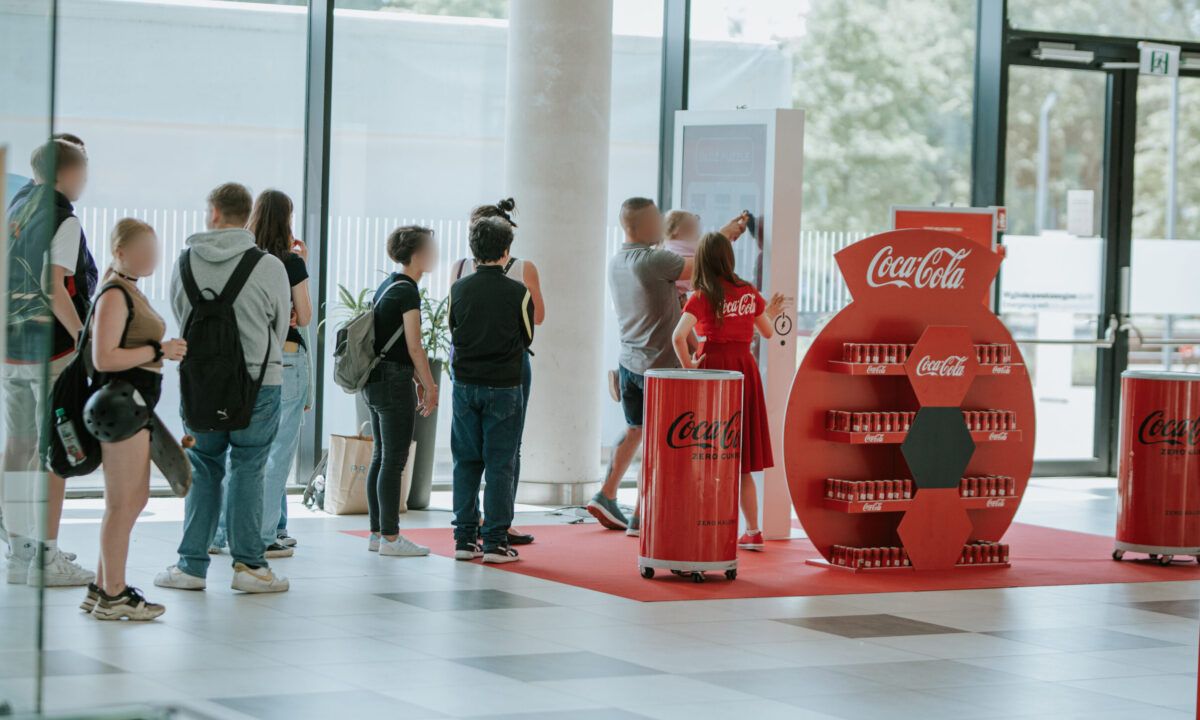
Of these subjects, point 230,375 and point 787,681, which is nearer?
point 787,681

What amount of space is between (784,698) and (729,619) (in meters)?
1.28

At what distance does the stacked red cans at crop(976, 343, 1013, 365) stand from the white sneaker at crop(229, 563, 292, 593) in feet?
11.1

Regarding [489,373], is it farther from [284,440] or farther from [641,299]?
[641,299]

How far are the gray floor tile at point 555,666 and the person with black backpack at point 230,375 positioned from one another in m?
1.37

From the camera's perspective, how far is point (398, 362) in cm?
672

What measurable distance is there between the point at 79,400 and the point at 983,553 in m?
4.17

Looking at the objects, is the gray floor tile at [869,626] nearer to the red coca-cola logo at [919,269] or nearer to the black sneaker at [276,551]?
the red coca-cola logo at [919,269]

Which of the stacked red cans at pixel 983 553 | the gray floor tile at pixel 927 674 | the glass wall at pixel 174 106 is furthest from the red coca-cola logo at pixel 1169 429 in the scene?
the glass wall at pixel 174 106

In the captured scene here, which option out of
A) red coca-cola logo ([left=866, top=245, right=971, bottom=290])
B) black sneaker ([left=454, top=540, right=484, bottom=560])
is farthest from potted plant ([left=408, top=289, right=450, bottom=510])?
red coca-cola logo ([left=866, top=245, right=971, bottom=290])

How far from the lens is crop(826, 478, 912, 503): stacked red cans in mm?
6934

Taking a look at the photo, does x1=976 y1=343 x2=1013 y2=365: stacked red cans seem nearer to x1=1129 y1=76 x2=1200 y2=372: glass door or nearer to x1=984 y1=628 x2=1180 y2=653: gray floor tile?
x1=984 y1=628 x2=1180 y2=653: gray floor tile

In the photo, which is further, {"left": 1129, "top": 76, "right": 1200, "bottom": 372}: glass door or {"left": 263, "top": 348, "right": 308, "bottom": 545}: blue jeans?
{"left": 1129, "top": 76, "right": 1200, "bottom": 372}: glass door

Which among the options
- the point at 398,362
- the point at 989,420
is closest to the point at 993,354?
the point at 989,420

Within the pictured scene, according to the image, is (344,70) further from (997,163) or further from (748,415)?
(997,163)
